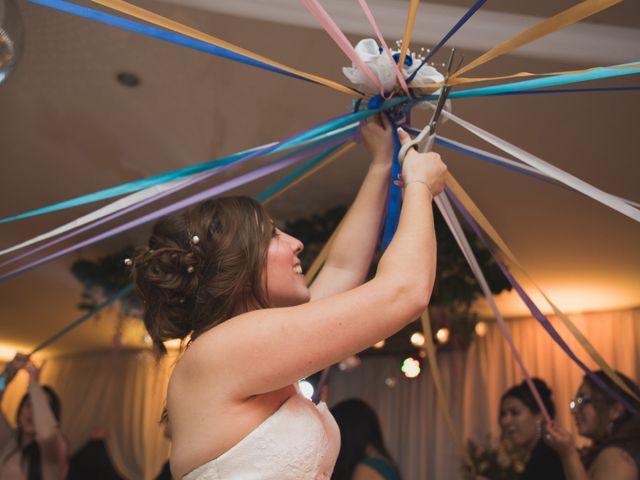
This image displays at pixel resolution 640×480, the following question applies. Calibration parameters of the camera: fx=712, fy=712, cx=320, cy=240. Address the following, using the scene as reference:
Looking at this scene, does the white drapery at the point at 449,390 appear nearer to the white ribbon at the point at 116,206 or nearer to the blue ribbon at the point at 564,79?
the white ribbon at the point at 116,206

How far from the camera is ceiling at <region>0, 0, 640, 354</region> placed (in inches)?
105

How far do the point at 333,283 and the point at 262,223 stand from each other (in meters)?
0.37

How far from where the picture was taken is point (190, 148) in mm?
3982

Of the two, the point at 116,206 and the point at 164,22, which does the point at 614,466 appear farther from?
the point at 164,22

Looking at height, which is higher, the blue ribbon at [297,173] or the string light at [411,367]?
the blue ribbon at [297,173]

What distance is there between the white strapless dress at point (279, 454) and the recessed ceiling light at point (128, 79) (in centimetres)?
235

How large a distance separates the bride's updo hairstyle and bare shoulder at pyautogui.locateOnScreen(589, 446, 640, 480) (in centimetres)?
216

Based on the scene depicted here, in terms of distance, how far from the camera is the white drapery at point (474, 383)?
655 cm

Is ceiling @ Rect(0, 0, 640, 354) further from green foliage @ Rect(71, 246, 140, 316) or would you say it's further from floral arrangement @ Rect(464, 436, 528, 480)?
floral arrangement @ Rect(464, 436, 528, 480)

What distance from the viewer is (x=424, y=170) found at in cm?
144

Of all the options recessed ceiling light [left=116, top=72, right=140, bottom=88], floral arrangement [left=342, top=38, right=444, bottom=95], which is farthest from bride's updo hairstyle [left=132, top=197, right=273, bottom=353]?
recessed ceiling light [left=116, top=72, right=140, bottom=88]

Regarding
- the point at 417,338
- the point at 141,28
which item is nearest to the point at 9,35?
the point at 141,28

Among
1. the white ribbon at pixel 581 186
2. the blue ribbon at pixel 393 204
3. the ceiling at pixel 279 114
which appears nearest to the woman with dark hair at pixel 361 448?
the ceiling at pixel 279 114

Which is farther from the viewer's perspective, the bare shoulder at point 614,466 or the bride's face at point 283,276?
the bare shoulder at point 614,466
